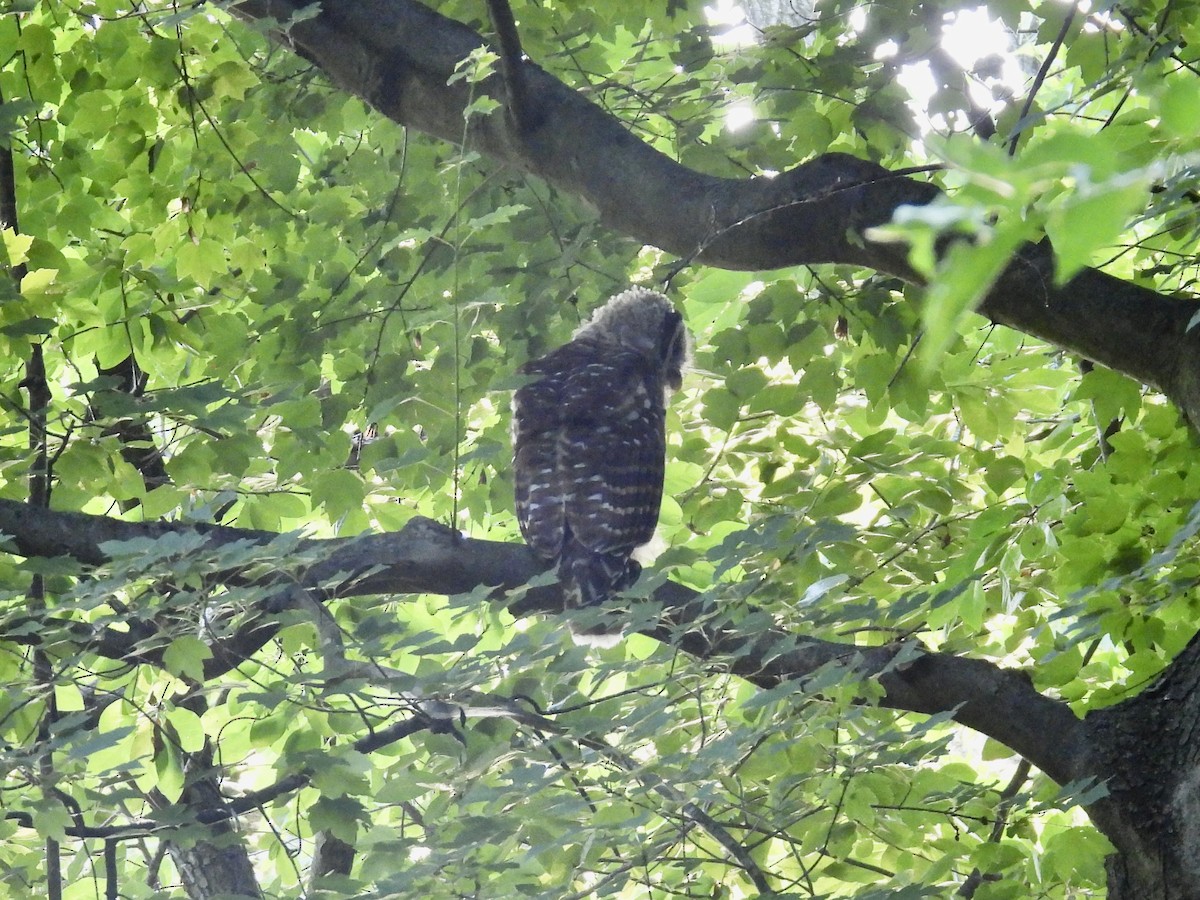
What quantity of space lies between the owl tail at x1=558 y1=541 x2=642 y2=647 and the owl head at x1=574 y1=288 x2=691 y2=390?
4.23 feet

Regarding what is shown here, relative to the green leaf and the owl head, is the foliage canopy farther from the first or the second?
the owl head

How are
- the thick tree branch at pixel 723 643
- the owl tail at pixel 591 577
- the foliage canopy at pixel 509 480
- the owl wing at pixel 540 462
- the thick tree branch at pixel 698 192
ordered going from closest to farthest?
the foliage canopy at pixel 509 480
the thick tree branch at pixel 698 192
the thick tree branch at pixel 723 643
the owl tail at pixel 591 577
the owl wing at pixel 540 462

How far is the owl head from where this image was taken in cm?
551

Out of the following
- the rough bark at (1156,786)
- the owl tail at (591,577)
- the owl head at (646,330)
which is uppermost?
the owl head at (646,330)

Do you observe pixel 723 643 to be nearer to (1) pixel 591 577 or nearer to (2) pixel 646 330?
(1) pixel 591 577

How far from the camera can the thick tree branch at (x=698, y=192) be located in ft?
8.95

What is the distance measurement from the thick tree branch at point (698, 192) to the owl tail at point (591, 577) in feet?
4.13

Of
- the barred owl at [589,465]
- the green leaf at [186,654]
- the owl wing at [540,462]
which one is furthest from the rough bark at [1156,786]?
the green leaf at [186,654]

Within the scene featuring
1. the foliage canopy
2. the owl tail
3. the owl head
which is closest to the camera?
the foliage canopy

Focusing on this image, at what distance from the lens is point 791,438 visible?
3893 mm

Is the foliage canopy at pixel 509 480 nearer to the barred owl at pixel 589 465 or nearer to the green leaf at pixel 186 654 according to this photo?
the green leaf at pixel 186 654

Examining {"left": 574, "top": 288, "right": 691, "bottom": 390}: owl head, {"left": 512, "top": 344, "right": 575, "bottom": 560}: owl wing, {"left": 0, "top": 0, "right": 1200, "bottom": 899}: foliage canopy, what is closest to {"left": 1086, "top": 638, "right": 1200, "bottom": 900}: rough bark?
{"left": 0, "top": 0, "right": 1200, "bottom": 899}: foliage canopy

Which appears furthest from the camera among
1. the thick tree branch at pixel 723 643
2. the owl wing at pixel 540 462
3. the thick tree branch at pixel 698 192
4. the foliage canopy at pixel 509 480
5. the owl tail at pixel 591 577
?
the owl wing at pixel 540 462

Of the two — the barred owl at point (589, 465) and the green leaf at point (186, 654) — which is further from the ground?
the barred owl at point (589, 465)
